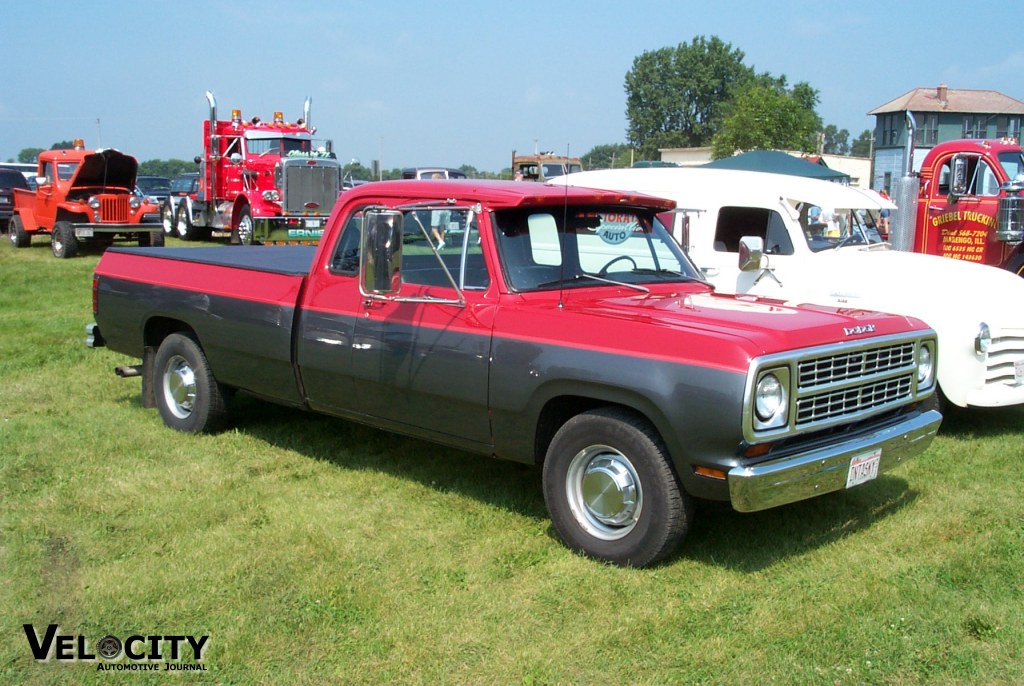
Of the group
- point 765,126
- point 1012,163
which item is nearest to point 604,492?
point 1012,163

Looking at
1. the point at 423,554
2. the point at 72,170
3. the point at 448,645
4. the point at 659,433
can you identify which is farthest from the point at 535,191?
the point at 72,170

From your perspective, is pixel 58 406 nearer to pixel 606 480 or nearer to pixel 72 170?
pixel 606 480

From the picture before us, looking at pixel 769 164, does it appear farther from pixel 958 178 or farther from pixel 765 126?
pixel 765 126

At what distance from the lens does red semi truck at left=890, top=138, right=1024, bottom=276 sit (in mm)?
10624

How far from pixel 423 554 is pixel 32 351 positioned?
A: 23.0ft

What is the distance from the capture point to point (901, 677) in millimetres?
3770

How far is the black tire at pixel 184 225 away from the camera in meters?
24.2

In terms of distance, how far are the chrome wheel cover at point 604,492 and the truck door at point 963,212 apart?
8087 mm

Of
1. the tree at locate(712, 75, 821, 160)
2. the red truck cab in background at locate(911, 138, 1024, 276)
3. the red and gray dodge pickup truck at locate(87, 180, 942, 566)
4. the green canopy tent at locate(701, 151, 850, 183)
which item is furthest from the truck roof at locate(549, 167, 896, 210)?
the tree at locate(712, 75, 821, 160)

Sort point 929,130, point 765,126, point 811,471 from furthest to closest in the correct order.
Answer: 1. point 929,130
2. point 765,126
3. point 811,471

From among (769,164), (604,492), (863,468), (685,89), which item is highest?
(685,89)

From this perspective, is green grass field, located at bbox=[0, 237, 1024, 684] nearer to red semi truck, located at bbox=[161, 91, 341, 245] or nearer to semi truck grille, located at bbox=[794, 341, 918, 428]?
semi truck grille, located at bbox=[794, 341, 918, 428]

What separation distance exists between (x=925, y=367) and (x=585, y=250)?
2003mm

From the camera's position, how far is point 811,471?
14.5 ft
